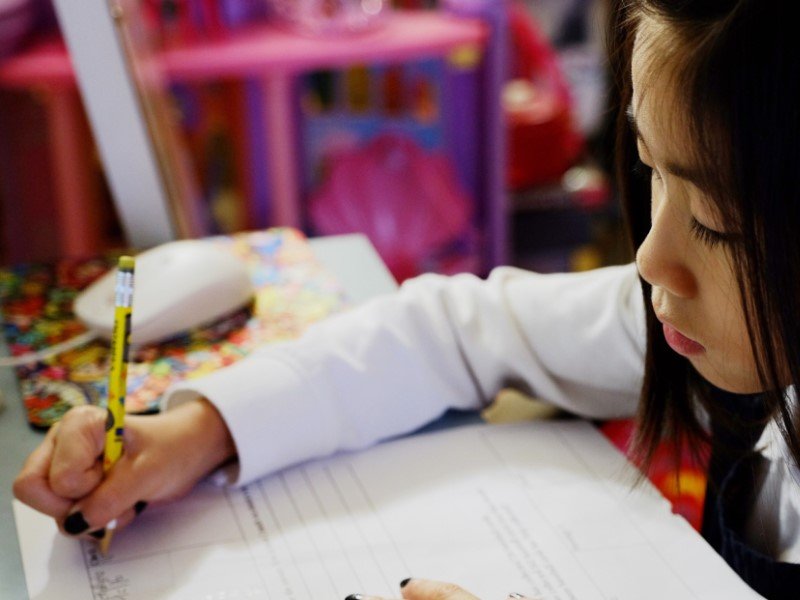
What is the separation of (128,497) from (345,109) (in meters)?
1.52

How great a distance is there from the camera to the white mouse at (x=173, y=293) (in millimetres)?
801

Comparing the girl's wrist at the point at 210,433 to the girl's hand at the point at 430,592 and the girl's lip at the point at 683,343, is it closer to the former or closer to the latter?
the girl's hand at the point at 430,592

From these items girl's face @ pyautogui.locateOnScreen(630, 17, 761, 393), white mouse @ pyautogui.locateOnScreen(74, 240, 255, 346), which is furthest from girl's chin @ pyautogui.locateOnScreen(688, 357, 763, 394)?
white mouse @ pyautogui.locateOnScreen(74, 240, 255, 346)

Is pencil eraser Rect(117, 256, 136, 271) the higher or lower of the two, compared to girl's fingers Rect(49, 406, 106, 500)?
higher

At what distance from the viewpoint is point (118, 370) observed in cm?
60

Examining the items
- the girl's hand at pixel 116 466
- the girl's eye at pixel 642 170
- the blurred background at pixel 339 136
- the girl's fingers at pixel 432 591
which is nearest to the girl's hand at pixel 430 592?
the girl's fingers at pixel 432 591

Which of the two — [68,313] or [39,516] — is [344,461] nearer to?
[39,516]

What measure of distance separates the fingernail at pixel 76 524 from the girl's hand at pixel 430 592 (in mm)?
163

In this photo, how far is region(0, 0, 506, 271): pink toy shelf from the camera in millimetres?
1763

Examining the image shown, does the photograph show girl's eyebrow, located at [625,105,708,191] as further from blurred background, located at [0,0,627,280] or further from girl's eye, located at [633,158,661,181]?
blurred background, located at [0,0,627,280]

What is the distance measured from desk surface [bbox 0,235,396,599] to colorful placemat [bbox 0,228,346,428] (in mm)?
11

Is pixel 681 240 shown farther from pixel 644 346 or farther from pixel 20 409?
pixel 20 409

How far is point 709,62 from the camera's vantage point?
0.45 metres

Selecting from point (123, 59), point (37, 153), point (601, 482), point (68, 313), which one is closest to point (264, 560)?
point (601, 482)
